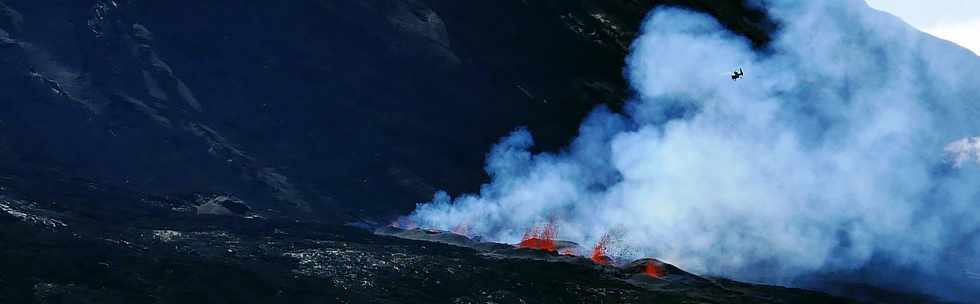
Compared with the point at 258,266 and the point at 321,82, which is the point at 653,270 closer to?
the point at 258,266

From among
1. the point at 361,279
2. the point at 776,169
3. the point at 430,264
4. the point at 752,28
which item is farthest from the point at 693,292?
the point at 752,28

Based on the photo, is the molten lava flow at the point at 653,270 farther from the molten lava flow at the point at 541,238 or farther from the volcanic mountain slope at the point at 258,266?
the molten lava flow at the point at 541,238

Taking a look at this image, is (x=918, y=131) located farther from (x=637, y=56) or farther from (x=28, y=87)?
(x=28, y=87)

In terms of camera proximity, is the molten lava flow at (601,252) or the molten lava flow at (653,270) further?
the molten lava flow at (601,252)

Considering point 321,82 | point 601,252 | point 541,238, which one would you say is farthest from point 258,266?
point 321,82

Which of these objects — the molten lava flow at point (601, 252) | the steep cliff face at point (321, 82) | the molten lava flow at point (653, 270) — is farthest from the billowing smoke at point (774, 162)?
the molten lava flow at point (653, 270)

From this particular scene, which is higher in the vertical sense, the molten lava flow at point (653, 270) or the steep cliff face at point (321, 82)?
the steep cliff face at point (321, 82)
